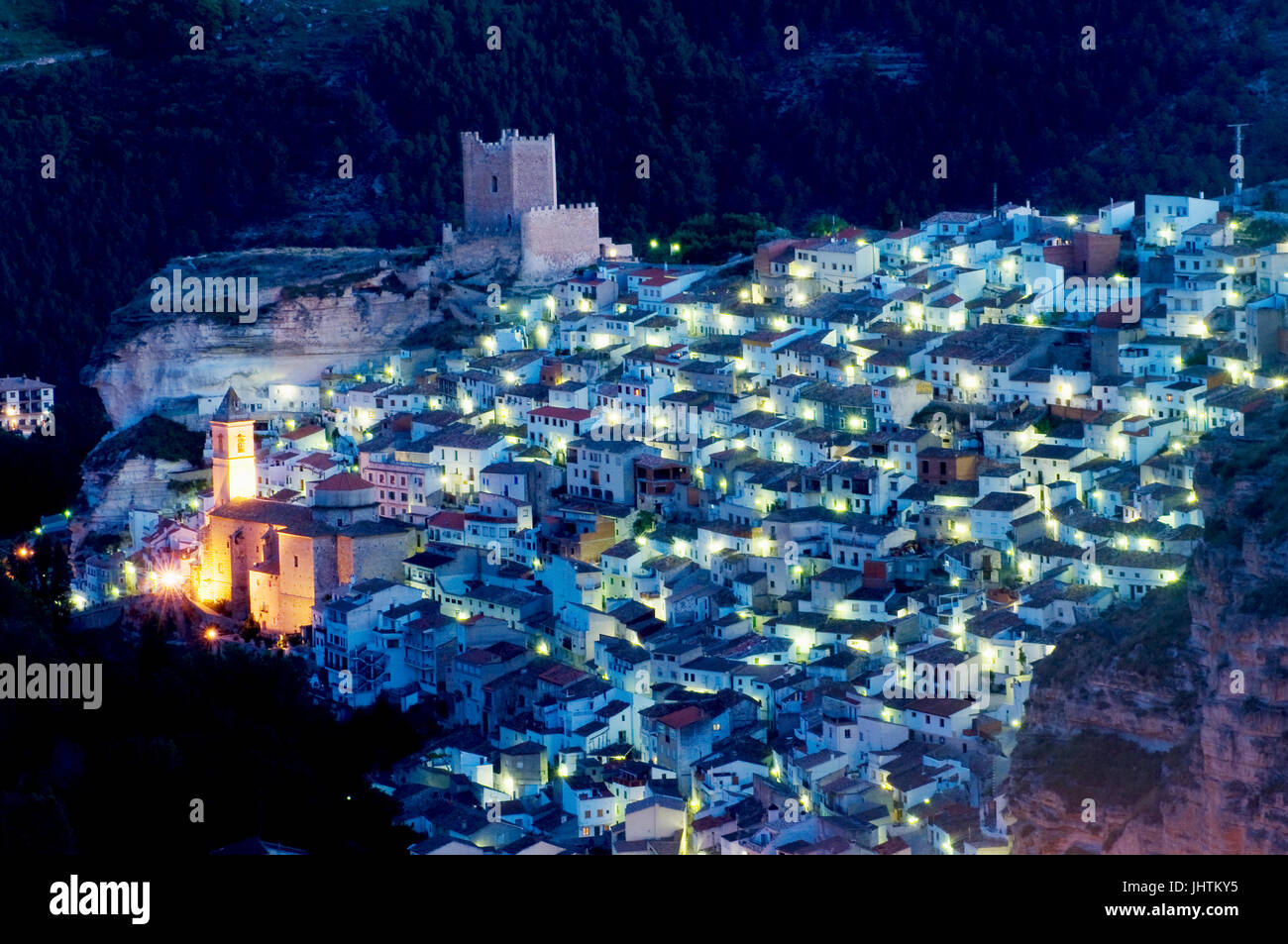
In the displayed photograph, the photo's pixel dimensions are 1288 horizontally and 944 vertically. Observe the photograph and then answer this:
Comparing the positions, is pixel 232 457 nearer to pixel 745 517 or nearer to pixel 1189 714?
pixel 745 517

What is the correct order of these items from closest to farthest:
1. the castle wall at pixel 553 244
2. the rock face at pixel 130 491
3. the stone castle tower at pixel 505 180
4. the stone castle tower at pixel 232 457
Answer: the stone castle tower at pixel 232 457
the rock face at pixel 130 491
the castle wall at pixel 553 244
the stone castle tower at pixel 505 180

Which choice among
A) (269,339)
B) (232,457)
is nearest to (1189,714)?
(232,457)

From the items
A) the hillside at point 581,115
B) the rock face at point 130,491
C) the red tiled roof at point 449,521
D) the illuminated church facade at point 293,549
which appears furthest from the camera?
the hillside at point 581,115

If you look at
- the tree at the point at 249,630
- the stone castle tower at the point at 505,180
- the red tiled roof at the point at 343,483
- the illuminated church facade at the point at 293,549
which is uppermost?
the stone castle tower at the point at 505,180

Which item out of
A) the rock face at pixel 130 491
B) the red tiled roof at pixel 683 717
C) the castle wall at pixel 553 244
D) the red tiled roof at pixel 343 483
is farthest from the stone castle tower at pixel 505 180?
the red tiled roof at pixel 683 717

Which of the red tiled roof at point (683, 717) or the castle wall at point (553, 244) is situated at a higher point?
the castle wall at point (553, 244)

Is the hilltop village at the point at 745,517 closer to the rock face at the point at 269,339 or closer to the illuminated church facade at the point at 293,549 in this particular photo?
the illuminated church facade at the point at 293,549
